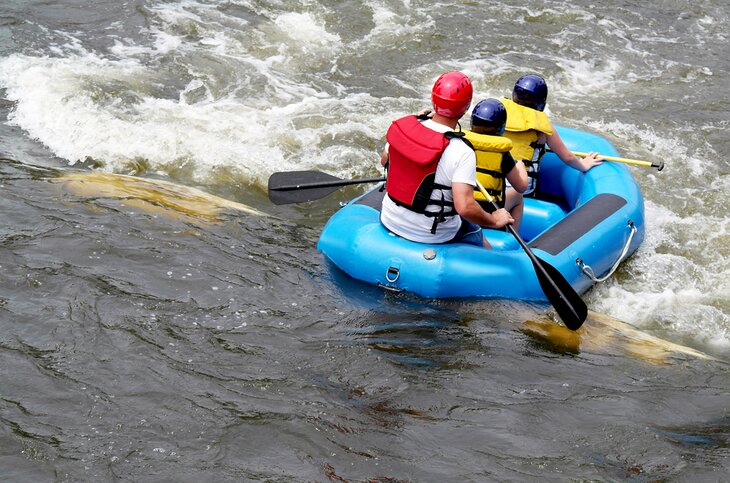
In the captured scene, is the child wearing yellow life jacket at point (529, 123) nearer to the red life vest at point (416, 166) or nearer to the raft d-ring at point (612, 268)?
the raft d-ring at point (612, 268)

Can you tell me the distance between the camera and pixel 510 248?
5.68 m

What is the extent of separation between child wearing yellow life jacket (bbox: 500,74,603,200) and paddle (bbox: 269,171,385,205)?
1.27 meters

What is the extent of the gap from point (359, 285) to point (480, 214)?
901 mm

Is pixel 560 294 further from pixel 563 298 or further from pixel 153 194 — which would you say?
pixel 153 194

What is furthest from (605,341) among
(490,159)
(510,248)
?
(490,159)

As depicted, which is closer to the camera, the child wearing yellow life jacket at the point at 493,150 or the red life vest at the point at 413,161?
the red life vest at the point at 413,161

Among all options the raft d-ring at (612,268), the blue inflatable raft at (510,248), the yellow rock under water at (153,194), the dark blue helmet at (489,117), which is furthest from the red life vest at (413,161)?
the yellow rock under water at (153,194)

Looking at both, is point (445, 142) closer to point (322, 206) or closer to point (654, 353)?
point (654, 353)

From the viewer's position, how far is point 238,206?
21.9ft

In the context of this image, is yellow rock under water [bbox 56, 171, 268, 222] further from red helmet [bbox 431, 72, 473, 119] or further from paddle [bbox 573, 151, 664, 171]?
paddle [bbox 573, 151, 664, 171]

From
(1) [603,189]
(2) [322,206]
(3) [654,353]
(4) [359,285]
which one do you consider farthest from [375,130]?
(3) [654,353]

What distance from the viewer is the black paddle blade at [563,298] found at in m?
4.96

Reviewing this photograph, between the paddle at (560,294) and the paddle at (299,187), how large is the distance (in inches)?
62.0

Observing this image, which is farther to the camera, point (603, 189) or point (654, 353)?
point (603, 189)
